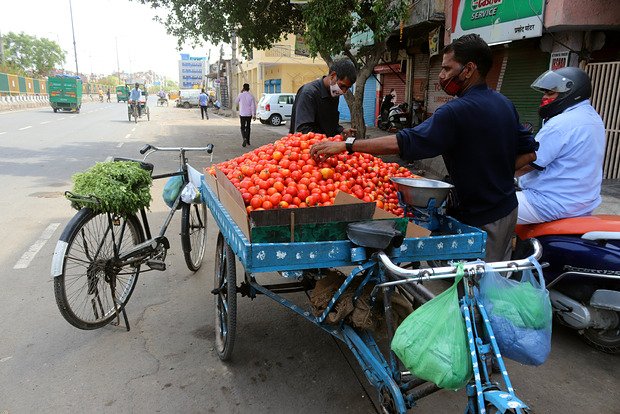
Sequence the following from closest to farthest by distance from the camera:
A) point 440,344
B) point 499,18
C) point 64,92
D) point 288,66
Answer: point 440,344, point 499,18, point 64,92, point 288,66

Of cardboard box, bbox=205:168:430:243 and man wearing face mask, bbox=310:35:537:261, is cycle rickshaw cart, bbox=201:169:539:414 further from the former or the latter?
man wearing face mask, bbox=310:35:537:261

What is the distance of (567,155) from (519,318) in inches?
78.4

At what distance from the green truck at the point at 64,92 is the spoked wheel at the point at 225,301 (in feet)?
98.6

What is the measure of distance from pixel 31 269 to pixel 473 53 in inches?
179

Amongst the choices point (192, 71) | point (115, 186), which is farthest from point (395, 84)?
point (192, 71)

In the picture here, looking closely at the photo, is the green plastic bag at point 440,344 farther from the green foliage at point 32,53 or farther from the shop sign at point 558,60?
the green foliage at point 32,53

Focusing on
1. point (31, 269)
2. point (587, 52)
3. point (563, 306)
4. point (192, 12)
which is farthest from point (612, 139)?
point (192, 12)

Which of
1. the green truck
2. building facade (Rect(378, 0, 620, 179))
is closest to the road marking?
building facade (Rect(378, 0, 620, 179))

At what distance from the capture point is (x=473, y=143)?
2381 mm

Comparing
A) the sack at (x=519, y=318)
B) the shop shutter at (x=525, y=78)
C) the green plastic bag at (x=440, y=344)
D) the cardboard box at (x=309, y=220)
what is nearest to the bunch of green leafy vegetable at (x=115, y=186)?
the cardboard box at (x=309, y=220)

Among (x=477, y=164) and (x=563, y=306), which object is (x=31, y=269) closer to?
(x=477, y=164)

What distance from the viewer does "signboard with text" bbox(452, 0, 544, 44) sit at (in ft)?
26.4

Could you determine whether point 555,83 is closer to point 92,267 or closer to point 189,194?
point 189,194

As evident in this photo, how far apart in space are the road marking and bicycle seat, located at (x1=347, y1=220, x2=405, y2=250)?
13.1ft
